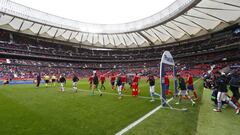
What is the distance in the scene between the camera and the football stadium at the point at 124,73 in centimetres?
716

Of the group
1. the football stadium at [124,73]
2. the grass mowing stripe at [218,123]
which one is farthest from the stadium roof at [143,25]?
the grass mowing stripe at [218,123]

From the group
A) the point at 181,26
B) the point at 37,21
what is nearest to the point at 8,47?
the point at 37,21

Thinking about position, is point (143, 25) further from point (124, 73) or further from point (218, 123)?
point (218, 123)

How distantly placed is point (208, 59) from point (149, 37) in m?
21.7

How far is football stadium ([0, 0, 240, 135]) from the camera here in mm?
7160

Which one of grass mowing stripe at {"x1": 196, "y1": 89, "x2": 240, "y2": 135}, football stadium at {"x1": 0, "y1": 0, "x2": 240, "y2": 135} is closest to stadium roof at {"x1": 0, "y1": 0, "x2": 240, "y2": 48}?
football stadium at {"x1": 0, "y1": 0, "x2": 240, "y2": 135}

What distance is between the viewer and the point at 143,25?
5553 centimetres

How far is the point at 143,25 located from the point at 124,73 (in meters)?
39.6

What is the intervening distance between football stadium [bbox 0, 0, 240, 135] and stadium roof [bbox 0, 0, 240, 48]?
0.77 ft

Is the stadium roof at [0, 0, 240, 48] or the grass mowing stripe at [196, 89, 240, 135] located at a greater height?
the stadium roof at [0, 0, 240, 48]

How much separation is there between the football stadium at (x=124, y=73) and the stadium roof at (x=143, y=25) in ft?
0.77

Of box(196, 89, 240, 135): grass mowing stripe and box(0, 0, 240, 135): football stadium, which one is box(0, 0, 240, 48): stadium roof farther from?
box(196, 89, 240, 135): grass mowing stripe

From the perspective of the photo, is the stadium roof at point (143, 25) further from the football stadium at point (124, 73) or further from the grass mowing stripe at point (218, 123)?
the grass mowing stripe at point (218, 123)

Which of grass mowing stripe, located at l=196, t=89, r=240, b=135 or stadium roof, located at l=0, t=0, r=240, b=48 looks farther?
stadium roof, located at l=0, t=0, r=240, b=48
